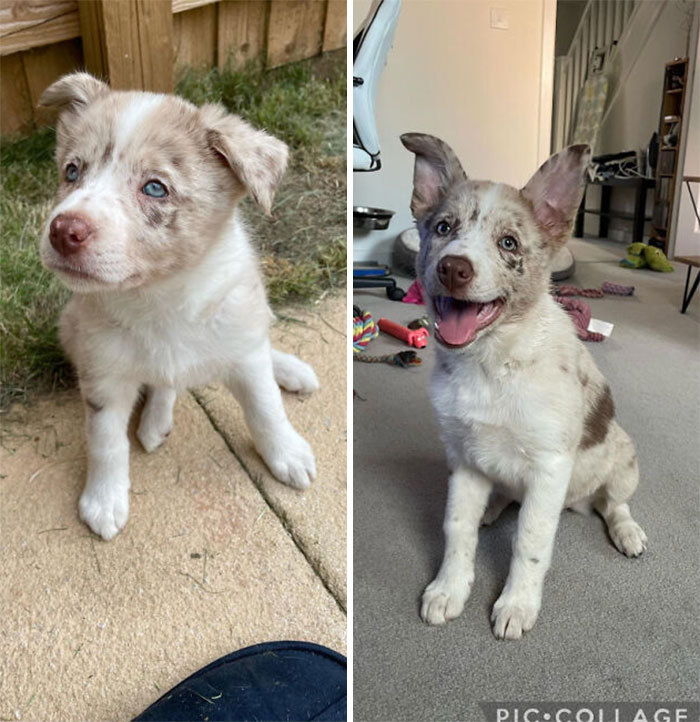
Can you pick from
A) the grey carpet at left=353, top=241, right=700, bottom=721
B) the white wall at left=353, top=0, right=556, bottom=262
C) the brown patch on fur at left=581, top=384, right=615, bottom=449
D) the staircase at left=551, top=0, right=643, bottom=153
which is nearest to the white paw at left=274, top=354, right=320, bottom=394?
the grey carpet at left=353, top=241, right=700, bottom=721

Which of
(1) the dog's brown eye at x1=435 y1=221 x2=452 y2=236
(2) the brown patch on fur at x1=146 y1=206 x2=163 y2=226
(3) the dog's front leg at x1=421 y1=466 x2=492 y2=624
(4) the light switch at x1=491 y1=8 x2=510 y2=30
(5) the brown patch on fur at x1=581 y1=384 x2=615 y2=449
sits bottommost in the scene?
(3) the dog's front leg at x1=421 y1=466 x2=492 y2=624

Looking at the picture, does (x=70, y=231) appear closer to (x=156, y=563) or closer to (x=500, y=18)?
(x=156, y=563)

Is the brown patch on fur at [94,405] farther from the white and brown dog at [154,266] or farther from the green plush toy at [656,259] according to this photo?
the green plush toy at [656,259]

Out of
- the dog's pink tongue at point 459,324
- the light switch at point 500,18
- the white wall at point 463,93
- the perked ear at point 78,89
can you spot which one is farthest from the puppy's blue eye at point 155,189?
the light switch at point 500,18

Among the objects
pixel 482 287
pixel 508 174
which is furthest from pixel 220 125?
pixel 508 174

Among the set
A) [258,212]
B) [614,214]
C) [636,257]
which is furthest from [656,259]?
[258,212]

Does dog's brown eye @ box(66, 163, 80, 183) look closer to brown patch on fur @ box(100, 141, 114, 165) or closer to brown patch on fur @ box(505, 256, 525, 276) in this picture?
brown patch on fur @ box(100, 141, 114, 165)
